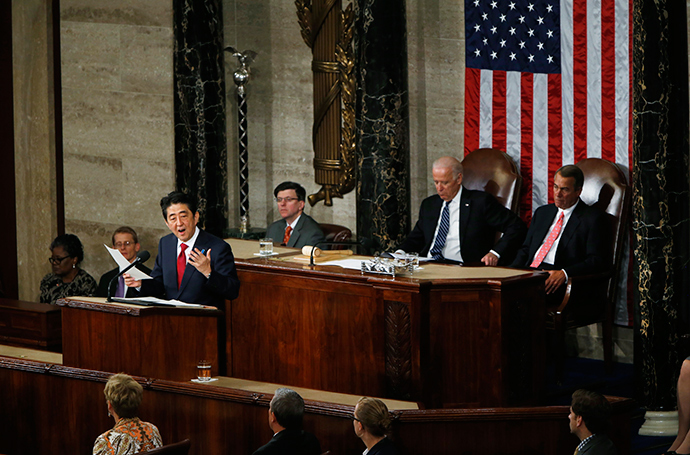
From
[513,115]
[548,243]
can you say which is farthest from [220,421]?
[513,115]

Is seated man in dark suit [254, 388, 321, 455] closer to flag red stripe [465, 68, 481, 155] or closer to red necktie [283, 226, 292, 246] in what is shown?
red necktie [283, 226, 292, 246]

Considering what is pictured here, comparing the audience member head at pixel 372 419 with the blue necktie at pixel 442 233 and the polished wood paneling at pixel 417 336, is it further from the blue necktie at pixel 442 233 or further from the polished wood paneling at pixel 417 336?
the blue necktie at pixel 442 233

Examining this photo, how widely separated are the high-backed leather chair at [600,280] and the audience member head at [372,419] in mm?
2841

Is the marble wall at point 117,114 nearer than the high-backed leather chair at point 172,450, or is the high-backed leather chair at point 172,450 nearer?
the high-backed leather chair at point 172,450

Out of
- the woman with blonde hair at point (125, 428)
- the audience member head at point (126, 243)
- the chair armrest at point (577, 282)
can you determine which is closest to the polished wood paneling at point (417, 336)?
the chair armrest at point (577, 282)

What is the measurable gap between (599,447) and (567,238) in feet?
10.2

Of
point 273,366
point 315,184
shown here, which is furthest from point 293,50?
point 273,366

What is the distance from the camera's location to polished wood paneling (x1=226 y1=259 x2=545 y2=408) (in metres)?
5.87

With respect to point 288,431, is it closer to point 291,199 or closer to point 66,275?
point 291,199

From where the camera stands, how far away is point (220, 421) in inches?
203

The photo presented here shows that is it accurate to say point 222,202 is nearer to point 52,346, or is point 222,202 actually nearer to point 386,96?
point 386,96

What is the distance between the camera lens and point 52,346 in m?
6.53

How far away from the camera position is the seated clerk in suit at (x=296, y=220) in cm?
751

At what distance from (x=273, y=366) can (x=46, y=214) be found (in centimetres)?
487
